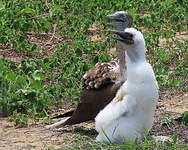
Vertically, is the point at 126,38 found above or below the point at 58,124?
above

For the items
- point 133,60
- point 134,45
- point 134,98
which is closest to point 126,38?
point 134,45

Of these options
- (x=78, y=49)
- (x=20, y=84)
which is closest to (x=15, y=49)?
(x=78, y=49)

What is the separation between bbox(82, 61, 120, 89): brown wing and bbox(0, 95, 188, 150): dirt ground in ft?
1.82

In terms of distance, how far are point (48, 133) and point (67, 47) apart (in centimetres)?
336

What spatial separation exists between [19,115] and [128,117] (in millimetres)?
1612

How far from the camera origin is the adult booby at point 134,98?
5.40 meters

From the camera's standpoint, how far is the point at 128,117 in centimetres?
552

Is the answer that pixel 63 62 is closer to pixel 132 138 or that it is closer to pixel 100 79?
pixel 100 79

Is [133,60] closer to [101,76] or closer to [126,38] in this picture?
[126,38]

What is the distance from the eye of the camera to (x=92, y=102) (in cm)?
611

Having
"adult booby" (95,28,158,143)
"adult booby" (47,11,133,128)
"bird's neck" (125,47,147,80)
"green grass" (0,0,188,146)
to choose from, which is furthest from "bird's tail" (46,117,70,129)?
"bird's neck" (125,47,147,80)

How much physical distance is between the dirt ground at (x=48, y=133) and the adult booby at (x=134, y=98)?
548 mm

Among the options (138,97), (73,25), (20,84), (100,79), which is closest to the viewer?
(138,97)

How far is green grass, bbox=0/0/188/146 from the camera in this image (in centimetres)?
718
